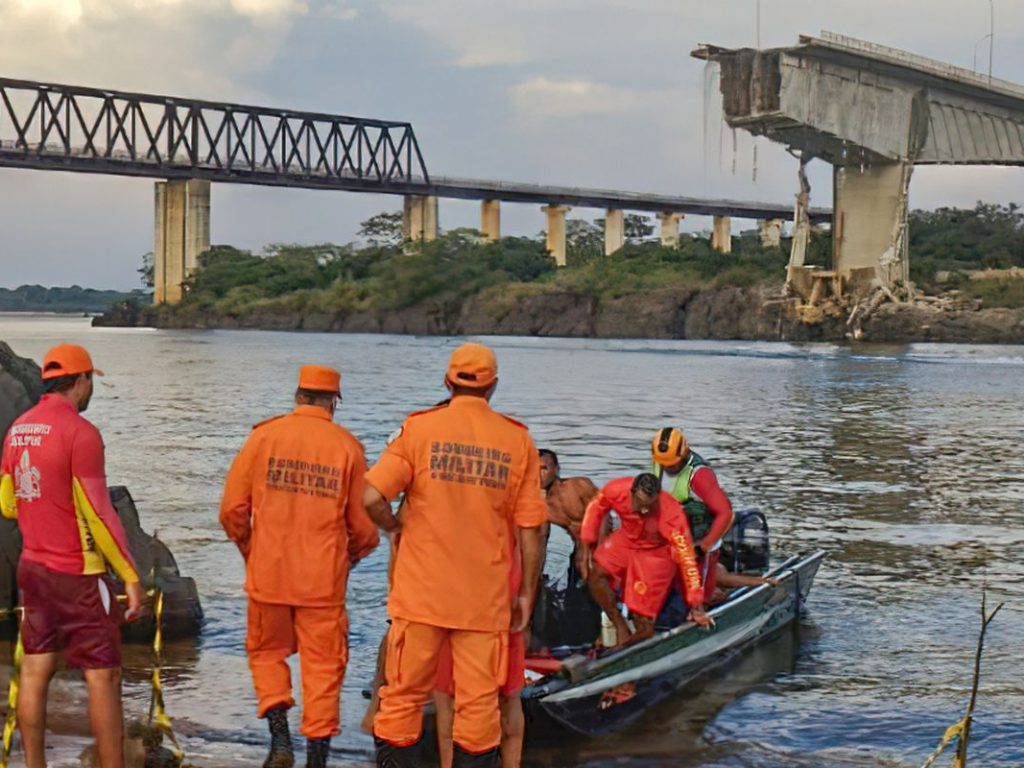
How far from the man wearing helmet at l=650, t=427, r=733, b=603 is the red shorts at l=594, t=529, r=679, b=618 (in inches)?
21.5

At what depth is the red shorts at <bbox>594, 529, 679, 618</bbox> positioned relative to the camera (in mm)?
8609

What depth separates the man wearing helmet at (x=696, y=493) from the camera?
9.12m

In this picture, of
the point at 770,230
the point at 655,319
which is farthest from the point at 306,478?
the point at 770,230

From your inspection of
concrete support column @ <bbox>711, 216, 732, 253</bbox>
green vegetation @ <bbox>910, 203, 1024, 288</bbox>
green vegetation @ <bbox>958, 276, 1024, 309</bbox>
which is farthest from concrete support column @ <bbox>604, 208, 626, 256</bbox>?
green vegetation @ <bbox>958, 276, 1024, 309</bbox>

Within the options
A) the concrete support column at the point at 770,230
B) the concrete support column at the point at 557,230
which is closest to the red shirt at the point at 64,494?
the concrete support column at the point at 557,230

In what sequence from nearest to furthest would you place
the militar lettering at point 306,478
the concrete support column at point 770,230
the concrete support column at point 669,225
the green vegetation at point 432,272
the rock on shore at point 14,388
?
the militar lettering at point 306,478, the rock on shore at point 14,388, the green vegetation at point 432,272, the concrete support column at point 669,225, the concrete support column at point 770,230

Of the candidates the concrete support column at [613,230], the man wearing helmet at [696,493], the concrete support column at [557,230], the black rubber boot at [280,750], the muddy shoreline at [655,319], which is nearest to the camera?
the black rubber boot at [280,750]

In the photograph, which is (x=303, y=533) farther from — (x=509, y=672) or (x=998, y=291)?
(x=998, y=291)

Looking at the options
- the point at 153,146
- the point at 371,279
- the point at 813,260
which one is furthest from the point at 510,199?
the point at 813,260

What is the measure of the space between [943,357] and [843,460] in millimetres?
42313

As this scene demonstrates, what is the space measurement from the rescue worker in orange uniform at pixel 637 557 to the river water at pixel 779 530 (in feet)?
2.26

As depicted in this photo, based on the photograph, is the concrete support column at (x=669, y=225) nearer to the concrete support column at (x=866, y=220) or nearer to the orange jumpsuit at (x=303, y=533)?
the concrete support column at (x=866, y=220)

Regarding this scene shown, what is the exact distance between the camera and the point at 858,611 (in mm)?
12328

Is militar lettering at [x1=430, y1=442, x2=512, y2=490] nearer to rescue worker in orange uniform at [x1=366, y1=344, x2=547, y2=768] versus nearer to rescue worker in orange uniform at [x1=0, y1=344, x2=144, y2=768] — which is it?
rescue worker in orange uniform at [x1=366, y1=344, x2=547, y2=768]
